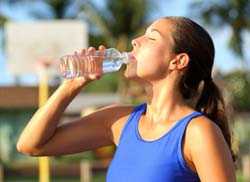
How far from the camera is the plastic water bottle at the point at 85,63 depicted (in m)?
3.54

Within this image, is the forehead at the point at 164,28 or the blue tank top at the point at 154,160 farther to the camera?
the forehead at the point at 164,28

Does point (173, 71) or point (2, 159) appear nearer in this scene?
point (173, 71)

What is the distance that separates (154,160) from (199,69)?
1.47 feet

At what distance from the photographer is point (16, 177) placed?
29.1 metres

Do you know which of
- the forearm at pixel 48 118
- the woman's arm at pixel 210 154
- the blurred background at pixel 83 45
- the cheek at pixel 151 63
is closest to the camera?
the woman's arm at pixel 210 154

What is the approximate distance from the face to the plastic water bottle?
2.0 inches

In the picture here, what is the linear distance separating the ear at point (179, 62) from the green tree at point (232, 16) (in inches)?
1342

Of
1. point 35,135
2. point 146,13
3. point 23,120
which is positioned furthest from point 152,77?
point 146,13

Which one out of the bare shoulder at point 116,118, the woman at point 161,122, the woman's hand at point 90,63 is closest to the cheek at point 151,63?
the woman at point 161,122

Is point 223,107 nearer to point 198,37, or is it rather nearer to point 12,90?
point 198,37

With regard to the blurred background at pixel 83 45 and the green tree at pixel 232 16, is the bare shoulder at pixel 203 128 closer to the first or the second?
the blurred background at pixel 83 45

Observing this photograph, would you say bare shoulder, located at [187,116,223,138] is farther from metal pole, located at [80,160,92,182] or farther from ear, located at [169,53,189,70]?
metal pole, located at [80,160,92,182]

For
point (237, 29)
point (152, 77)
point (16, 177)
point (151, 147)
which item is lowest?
point (16, 177)

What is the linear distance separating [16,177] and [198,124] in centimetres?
2621
